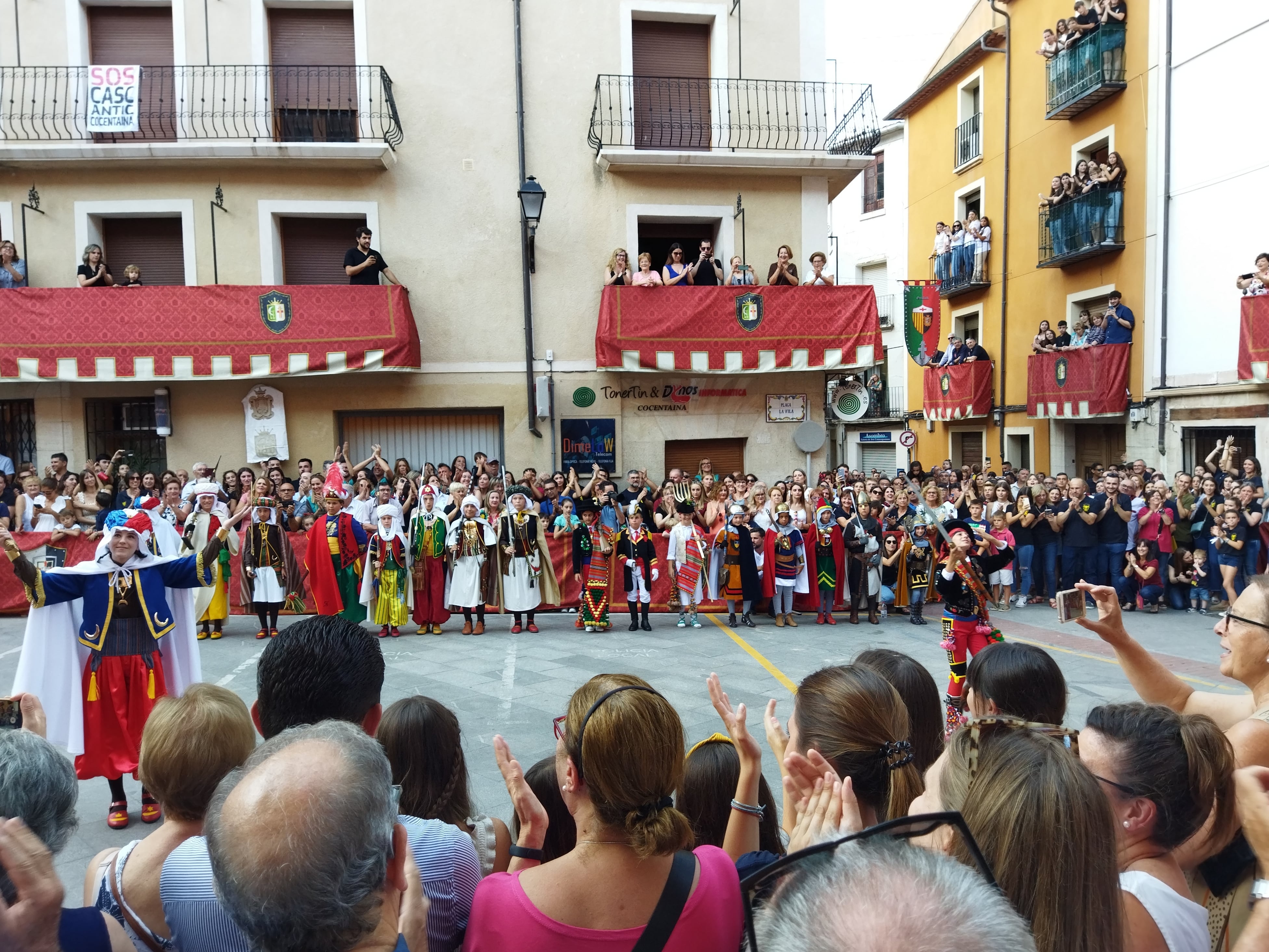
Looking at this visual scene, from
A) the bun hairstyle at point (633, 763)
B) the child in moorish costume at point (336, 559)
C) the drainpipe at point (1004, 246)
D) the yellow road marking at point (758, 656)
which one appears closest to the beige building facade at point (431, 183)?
the child in moorish costume at point (336, 559)

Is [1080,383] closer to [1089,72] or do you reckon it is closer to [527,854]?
[1089,72]

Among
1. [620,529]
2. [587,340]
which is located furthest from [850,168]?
[620,529]

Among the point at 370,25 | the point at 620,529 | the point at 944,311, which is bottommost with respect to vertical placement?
the point at 620,529

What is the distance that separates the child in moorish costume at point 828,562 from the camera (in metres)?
11.5

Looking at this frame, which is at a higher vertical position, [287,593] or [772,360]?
[772,360]

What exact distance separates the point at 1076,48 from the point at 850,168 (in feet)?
23.4

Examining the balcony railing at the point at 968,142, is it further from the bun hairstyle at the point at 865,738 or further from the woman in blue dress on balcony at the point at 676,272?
the bun hairstyle at the point at 865,738

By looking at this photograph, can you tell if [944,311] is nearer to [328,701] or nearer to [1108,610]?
[1108,610]

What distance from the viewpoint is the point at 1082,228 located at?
18.2 metres

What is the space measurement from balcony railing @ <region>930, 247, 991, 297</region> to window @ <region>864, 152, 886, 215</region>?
5.05 meters

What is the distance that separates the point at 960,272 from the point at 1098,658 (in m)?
16.1

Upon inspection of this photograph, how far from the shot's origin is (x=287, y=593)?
1122 centimetres

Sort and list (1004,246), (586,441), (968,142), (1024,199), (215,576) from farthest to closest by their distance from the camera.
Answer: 1. (968,142)
2. (1004,246)
3. (1024,199)
4. (586,441)
5. (215,576)

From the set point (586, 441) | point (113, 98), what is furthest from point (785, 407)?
point (113, 98)
